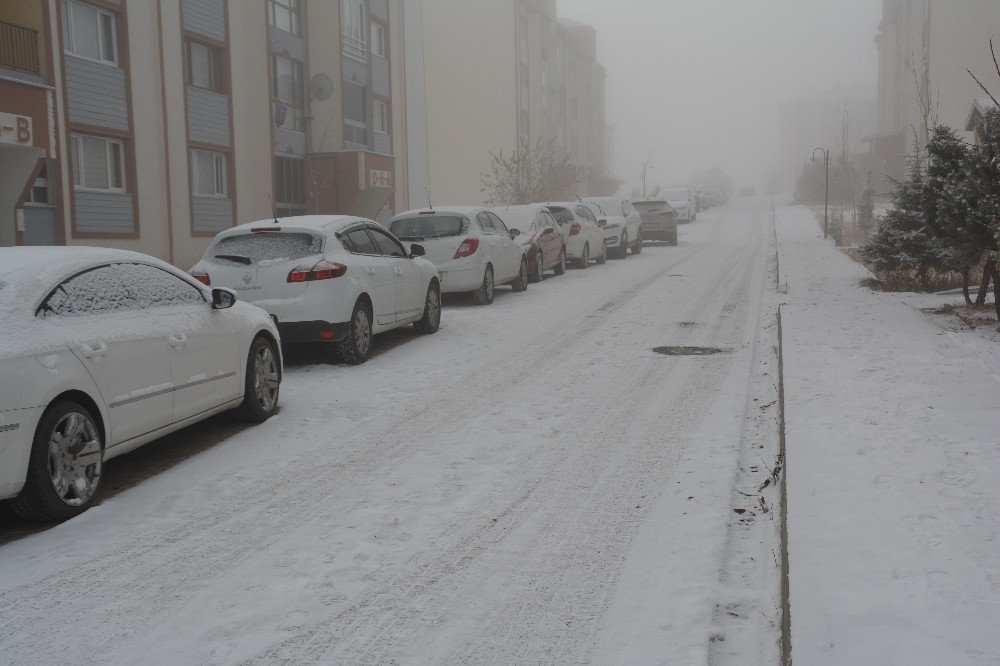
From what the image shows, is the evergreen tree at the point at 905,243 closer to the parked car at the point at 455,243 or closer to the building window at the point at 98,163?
the parked car at the point at 455,243

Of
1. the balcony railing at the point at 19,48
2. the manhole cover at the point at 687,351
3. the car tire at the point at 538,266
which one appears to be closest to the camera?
the manhole cover at the point at 687,351

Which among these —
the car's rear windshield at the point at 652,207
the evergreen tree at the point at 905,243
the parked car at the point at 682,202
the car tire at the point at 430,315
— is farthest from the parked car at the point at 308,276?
the parked car at the point at 682,202

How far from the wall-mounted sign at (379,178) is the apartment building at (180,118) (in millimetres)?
71

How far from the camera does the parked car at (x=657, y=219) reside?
1367 inches

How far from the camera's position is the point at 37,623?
165 inches

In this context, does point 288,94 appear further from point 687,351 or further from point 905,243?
point 687,351

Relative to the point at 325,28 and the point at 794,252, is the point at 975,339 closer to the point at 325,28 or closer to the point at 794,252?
the point at 794,252

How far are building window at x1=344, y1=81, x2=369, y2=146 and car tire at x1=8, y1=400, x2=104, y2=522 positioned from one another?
29981 mm

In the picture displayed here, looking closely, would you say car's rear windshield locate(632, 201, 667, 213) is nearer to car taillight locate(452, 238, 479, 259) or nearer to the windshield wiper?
car taillight locate(452, 238, 479, 259)

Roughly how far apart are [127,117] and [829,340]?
18.4m

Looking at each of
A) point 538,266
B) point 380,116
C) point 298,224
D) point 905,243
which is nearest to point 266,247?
point 298,224

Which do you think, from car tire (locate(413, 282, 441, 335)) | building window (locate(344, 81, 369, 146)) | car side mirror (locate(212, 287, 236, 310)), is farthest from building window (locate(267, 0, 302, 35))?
car side mirror (locate(212, 287, 236, 310))

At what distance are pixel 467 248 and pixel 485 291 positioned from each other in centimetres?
91


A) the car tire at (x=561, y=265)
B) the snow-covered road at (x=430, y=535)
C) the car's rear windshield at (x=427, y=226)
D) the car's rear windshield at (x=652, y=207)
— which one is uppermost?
the car's rear windshield at (x=652, y=207)
